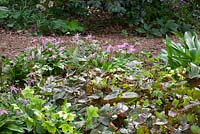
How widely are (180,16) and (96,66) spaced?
331cm

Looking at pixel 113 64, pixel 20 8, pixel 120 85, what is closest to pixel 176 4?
pixel 20 8

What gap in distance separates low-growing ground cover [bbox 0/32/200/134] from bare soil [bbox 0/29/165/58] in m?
0.81

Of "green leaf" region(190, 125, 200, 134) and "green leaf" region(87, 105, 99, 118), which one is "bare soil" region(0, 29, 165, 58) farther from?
"green leaf" region(190, 125, 200, 134)

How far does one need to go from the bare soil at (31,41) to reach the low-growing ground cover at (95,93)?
81 centimetres

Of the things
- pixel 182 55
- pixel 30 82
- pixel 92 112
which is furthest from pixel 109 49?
pixel 92 112

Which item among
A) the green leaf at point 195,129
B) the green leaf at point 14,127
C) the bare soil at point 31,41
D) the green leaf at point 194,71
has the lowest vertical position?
the bare soil at point 31,41

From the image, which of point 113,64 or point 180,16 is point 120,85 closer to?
point 113,64

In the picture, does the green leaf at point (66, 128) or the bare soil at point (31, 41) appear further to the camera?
the bare soil at point (31, 41)

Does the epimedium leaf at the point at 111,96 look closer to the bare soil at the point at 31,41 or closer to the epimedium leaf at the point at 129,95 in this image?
the epimedium leaf at the point at 129,95

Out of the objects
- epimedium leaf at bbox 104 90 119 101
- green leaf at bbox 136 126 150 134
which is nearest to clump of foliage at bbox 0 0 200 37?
epimedium leaf at bbox 104 90 119 101

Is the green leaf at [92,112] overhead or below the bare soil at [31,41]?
overhead

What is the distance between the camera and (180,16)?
769 cm

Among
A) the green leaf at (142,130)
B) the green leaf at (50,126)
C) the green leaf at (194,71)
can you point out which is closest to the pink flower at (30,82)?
the green leaf at (50,126)

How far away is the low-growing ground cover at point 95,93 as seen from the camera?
3.20 metres
